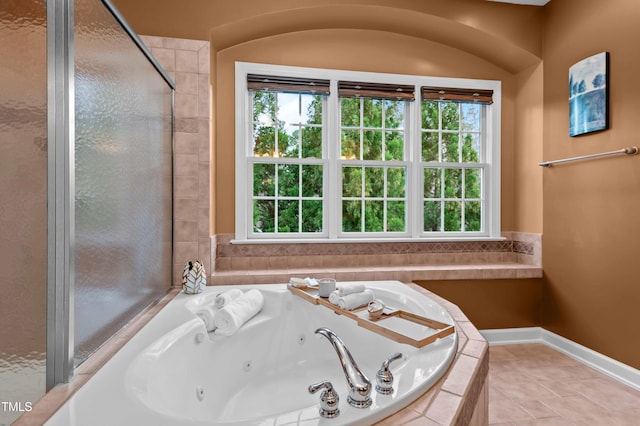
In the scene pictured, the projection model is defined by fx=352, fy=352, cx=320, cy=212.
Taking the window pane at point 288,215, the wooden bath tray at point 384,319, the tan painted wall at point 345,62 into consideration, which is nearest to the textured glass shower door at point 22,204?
the wooden bath tray at point 384,319

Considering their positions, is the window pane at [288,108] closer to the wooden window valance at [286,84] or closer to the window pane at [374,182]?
the wooden window valance at [286,84]

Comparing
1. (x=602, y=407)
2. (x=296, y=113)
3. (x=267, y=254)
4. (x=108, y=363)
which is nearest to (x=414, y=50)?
(x=296, y=113)

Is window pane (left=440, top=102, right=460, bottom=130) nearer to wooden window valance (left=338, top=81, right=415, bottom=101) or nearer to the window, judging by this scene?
the window

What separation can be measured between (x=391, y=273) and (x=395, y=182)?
2.91 ft

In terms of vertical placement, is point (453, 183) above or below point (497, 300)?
above

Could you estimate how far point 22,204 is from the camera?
0.96 meters

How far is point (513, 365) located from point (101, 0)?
10.2 feet

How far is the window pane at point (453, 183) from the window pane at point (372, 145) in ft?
2.24

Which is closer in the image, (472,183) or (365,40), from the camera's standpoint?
(365,40)

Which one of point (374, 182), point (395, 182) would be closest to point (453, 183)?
point (395, 182)

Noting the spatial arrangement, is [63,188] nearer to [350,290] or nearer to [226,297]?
[226,297]

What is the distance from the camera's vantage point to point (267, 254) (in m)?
2.85

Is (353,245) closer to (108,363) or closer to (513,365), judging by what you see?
(513,365)

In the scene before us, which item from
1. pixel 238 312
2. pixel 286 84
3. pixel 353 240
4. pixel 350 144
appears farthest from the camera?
pixel 350 144
